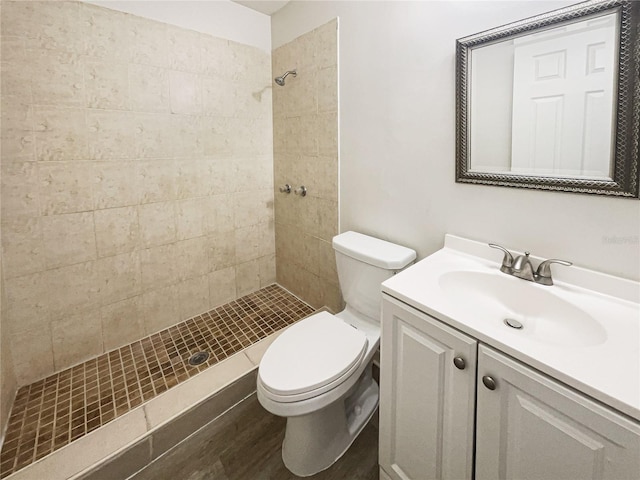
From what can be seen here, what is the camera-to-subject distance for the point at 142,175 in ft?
5.96

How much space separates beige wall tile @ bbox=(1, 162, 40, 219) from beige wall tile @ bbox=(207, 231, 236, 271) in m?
0.91

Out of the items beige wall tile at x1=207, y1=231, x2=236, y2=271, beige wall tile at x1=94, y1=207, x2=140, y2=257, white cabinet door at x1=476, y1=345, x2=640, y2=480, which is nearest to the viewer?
white cabinet door at x1=476, y1=345, x2=640, y2=480

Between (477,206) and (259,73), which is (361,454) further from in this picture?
(259,73)

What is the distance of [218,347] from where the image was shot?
74.2 inches

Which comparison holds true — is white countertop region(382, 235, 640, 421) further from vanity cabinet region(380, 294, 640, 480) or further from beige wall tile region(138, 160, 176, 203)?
beige wall tile region(138, 160, 176, 203)

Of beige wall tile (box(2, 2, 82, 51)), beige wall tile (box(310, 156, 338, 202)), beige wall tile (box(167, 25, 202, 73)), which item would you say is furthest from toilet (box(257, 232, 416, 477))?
beige wall tile (box(2, 2, 82, 51))

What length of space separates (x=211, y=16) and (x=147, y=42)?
0.45 m

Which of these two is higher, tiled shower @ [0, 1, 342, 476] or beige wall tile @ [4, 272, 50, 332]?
tiled shower @ [0, 1, 342, 476]

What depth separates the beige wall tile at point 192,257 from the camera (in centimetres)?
206

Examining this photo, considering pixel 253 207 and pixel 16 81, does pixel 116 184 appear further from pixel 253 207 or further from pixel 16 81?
pixel 253 207

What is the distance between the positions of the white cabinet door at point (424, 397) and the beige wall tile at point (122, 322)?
5.18 ft

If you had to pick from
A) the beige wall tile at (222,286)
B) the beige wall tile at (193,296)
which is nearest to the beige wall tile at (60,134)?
the beige wall tile at (193,296)

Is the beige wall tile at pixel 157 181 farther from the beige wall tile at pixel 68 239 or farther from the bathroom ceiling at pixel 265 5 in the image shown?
the bathroom ceiling at pixel 265 5

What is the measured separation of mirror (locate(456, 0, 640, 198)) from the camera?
2.85ft
